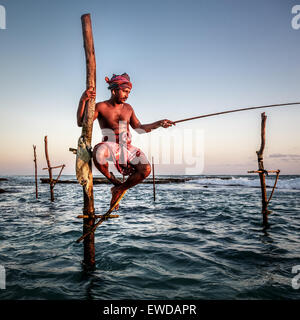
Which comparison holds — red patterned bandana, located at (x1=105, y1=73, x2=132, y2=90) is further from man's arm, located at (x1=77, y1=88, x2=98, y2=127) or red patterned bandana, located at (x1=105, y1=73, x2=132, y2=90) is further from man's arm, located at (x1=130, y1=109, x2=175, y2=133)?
man's arm, located at (x1=130, y1=109, x2=175, y2=133)

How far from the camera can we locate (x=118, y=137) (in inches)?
147

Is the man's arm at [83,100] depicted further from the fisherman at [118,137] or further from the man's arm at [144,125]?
the man's arm at [144,125]

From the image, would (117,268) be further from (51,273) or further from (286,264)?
(286,264)

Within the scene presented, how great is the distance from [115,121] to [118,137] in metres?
0.30

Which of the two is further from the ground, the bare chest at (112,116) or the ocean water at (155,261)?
the bare chest at (112,116)

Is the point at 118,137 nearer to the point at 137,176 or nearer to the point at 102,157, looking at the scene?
the point at 102,157

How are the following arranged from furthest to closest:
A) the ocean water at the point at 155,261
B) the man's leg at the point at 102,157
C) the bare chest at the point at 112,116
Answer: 1. the ocean water at the point at 155,261
2. the bare chest at the point at 112,116
3. the man's leg at the point at 102,157

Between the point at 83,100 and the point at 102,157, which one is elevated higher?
the point at 83,100

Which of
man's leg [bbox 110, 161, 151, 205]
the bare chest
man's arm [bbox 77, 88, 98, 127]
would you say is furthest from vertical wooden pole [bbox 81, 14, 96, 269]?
man's leg [bbox 110, 161, 151, 205]

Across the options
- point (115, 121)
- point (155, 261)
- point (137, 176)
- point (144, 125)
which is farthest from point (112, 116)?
point (155, 261)

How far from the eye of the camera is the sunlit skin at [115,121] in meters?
3.58

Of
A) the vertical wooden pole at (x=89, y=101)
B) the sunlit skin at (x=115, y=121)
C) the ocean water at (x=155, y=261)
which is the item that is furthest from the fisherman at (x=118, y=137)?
the ocean water at (x=155, y=261)

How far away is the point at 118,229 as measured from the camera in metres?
9.77
